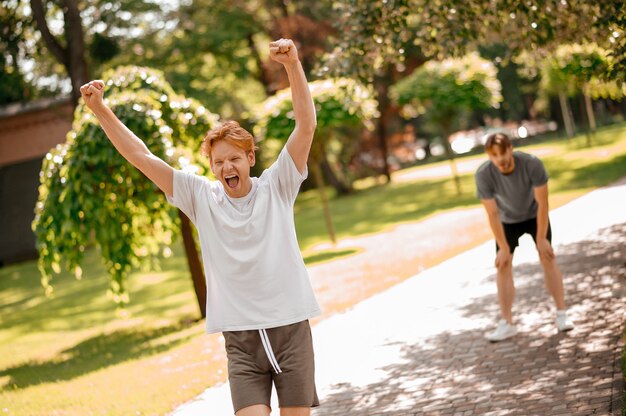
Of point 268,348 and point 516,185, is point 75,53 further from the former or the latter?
point 268,348

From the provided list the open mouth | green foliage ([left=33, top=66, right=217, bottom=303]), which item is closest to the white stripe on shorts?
the open mouth

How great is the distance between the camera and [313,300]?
13.9 feet

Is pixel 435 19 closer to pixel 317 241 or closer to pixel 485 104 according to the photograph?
pixel 317 241

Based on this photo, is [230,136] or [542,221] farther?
[542,221]

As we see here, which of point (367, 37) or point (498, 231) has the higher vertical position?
point (367, 37)

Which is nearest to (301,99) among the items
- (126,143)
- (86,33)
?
(126,143)

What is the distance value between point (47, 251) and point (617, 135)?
96.1 ft

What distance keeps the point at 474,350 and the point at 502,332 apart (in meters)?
0.32

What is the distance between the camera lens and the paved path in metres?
6.36

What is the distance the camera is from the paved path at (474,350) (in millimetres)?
6359

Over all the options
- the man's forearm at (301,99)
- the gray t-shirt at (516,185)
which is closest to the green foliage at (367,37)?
the gray t-shirt at (516,185)

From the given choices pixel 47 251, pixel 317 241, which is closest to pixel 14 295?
pixel 317 241

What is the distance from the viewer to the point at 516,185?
25.4 feet

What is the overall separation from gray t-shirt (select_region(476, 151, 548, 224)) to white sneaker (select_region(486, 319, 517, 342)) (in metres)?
0.89
